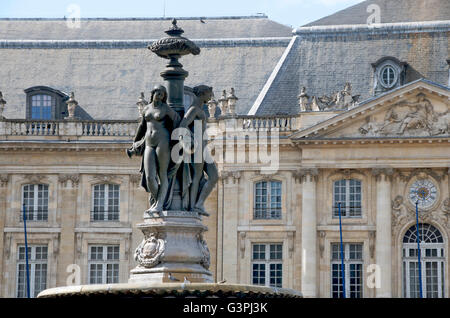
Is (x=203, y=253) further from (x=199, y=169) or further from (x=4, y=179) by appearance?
(x=4, y=179)

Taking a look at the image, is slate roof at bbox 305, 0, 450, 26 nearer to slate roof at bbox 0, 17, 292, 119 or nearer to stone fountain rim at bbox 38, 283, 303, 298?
slate roof at bbox 0, 17, 292, 119

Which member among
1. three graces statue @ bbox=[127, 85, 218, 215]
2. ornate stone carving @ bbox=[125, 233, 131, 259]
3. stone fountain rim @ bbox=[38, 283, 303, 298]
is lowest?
stone fountain rim @ bbox=[38, 283, 303, 298]

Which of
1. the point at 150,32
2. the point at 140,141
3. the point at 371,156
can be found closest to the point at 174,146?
the point at 140,141

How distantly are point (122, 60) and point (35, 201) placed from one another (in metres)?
7.66

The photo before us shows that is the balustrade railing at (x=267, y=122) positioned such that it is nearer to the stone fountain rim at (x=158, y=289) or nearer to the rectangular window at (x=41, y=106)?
the rectangular window at (x=41, y=106)

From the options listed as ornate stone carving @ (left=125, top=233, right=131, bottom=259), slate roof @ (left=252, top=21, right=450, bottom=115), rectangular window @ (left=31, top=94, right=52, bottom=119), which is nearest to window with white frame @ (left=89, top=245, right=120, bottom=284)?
ornate stone carving @ (left=125, top=233, right=131, bottom=259)

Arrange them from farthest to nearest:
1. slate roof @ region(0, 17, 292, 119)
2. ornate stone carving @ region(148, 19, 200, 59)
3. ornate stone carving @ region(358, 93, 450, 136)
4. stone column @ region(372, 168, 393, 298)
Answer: slate roof @ region(0, 17, 292, 119), ornate stone carving @ region(358, 93, 450, 136), stone column @ region(372, 168, 393, 298), ornate stone carving @ region(148, 19, 200, 59)

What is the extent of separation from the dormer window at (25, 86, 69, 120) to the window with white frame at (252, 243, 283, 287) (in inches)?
388

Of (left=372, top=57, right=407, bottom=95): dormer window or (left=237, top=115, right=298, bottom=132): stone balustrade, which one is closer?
(left=237, top=115, right=298, bottom=132): stone balustrade

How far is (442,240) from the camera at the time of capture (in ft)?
161

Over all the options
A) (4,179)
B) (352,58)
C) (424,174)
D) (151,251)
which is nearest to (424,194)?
(424,174)

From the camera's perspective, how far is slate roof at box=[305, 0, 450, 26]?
52.7 m

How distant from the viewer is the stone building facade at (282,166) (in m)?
49.0

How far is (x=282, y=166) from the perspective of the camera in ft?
164
